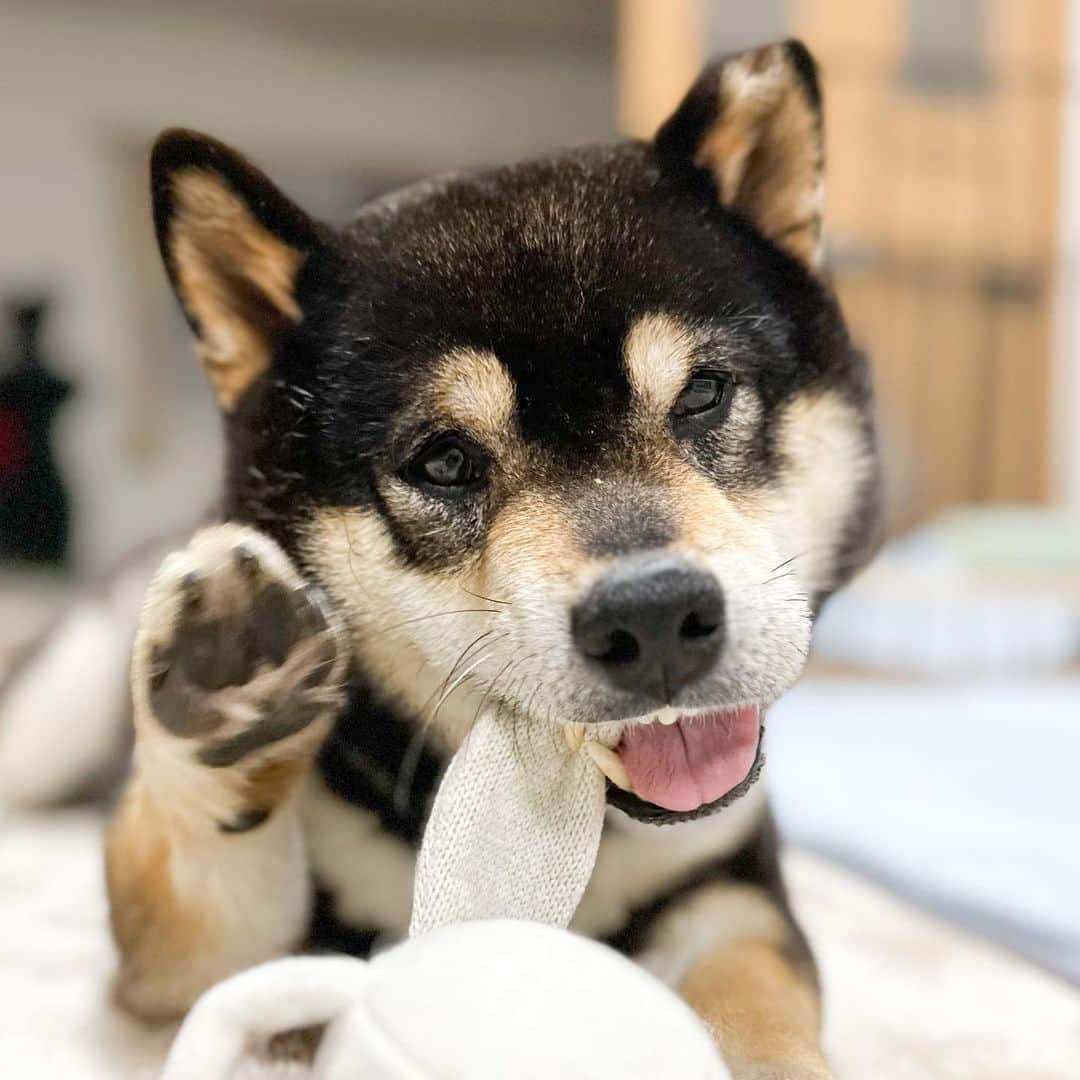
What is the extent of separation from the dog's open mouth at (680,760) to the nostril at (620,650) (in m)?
0.05

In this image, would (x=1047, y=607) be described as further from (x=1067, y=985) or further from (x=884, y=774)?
(x=1067, y=985)

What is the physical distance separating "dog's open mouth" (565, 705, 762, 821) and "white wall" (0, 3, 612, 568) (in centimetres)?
366

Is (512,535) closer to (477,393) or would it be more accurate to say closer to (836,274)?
(477,393)

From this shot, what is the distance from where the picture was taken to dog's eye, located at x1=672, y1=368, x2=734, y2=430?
90 cm

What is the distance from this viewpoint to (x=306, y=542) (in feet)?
3.10

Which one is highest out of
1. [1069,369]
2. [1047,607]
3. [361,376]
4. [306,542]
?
[361,376]

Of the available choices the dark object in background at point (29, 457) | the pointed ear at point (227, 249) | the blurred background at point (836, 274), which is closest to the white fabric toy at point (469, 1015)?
the pointed ear at point (227, 249)

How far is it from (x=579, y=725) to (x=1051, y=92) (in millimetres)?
3566

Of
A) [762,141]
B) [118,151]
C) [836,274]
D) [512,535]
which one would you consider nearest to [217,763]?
[512,535]

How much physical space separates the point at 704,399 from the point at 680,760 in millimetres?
280

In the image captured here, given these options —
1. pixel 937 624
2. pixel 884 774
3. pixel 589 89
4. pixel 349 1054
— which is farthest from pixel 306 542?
pixel 589 89

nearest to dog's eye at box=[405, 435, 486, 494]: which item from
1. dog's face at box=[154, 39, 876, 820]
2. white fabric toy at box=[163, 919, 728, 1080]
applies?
dog's face at box=[154, 39, 876, 820]

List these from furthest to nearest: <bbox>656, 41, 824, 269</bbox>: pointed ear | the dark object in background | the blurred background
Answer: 1. the dark object in background
2. the blurred background
3. <bbox>656, 41, 824, 269</bbox>: pointed ear

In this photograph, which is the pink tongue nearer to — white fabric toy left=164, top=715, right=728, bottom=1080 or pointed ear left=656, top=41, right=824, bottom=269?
white fabric toy left=164, top=715, right=728, bottom=1080
